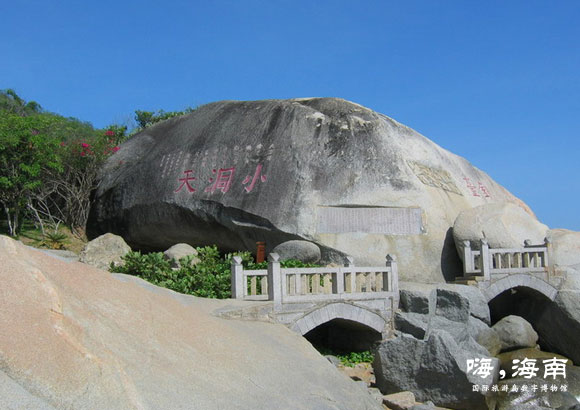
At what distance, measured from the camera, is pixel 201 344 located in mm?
6965

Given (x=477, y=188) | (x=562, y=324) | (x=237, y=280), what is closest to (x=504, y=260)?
(x=562, y=324)

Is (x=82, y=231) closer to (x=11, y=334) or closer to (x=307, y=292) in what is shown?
(x=307, y=292)

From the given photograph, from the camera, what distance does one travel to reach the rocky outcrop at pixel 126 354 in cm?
446

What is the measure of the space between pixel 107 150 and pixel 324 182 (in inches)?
369

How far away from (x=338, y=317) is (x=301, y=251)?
12.4 ft

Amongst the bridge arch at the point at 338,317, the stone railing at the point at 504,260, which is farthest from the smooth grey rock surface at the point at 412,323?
the stone railing at the point at 504,260

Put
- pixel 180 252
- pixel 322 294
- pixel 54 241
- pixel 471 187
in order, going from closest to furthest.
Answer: pixel 322 294 → pixel 180 252 → pixel 54 241 → pixel 471 187

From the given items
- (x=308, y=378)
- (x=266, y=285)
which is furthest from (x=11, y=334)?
(x=266, y=285)

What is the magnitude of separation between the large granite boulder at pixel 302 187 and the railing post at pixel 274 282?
4.77 meters

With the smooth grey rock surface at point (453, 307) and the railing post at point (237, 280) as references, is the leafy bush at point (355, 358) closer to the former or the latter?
the smooth grey rock surface at point (453, 307)

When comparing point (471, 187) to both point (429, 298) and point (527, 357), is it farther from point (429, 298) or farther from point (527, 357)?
point (429, 298)

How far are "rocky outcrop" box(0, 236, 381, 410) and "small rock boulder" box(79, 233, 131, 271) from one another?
9.27 metres

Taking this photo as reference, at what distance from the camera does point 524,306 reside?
16453 mm

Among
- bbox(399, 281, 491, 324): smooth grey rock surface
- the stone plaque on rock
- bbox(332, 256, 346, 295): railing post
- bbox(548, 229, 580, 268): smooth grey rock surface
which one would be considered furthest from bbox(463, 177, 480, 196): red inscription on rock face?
bbox(332, 256, 346, 295): railing post
